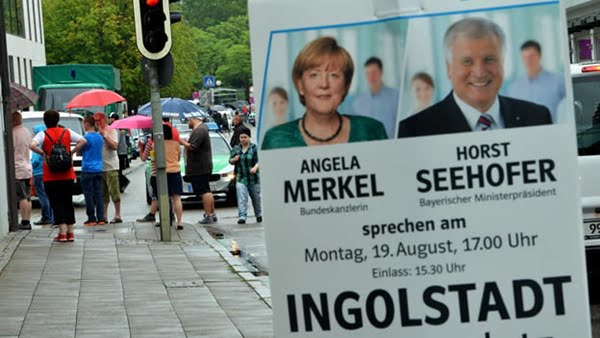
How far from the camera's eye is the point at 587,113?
11656 mm

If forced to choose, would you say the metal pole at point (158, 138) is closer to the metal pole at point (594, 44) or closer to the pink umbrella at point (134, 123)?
the pink umbrella at point (134, 123)

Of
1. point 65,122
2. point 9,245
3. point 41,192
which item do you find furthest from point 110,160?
point 65,122

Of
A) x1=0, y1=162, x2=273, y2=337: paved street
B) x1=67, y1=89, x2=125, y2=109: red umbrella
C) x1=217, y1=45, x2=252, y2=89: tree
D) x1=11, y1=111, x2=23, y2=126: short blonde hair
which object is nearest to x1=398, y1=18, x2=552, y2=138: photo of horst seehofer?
x1=0, y1=162, x2=273, y2=337: paved street

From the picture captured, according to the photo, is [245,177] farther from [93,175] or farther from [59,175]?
[59,175]

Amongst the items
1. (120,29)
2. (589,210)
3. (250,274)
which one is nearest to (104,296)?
(250,274)

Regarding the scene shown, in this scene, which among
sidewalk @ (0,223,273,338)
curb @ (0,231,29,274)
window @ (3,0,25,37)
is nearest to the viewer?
sidewalk @ (0,223,273,338)

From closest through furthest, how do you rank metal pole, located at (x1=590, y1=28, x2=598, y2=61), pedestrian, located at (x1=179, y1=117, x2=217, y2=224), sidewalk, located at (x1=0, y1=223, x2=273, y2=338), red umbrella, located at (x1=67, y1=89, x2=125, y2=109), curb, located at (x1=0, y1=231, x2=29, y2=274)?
sidewalk, located at (x1=0, y1=223, x2=273, y2=338) → curb, located at (x1=0, y1=231, x2=29, y2=274) → pedestrian, located at (x1=179, y1=117, x2=217, y2=224) → red umbrella, located at (x1=67, y1=89, x2=125, y2=109) → metal pole, located at (x1=590, y1=28, x2=598, y2=61)

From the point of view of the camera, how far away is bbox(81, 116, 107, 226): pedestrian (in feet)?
73.9

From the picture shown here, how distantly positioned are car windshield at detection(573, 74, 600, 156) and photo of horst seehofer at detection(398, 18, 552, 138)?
6.88m

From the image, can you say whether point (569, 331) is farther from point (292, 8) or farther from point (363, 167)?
point (292, 8)

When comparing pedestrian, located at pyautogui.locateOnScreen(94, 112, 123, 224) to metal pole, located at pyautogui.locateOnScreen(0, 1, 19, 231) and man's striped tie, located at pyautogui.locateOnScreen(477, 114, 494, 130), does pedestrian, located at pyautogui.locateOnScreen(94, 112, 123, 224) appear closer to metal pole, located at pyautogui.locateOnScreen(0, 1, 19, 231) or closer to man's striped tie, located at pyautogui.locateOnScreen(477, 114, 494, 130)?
metal pole, located at pyautogui.locateOnScreen(0, 1, 19, 231)

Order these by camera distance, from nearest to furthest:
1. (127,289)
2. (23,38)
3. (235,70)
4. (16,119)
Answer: (127,289)
(16,119)
(23,38)
(235,70)

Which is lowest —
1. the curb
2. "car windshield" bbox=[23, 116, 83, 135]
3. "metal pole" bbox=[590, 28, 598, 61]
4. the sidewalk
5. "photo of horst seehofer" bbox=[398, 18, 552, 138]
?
the sidewalk

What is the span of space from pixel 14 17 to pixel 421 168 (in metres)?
68.4
